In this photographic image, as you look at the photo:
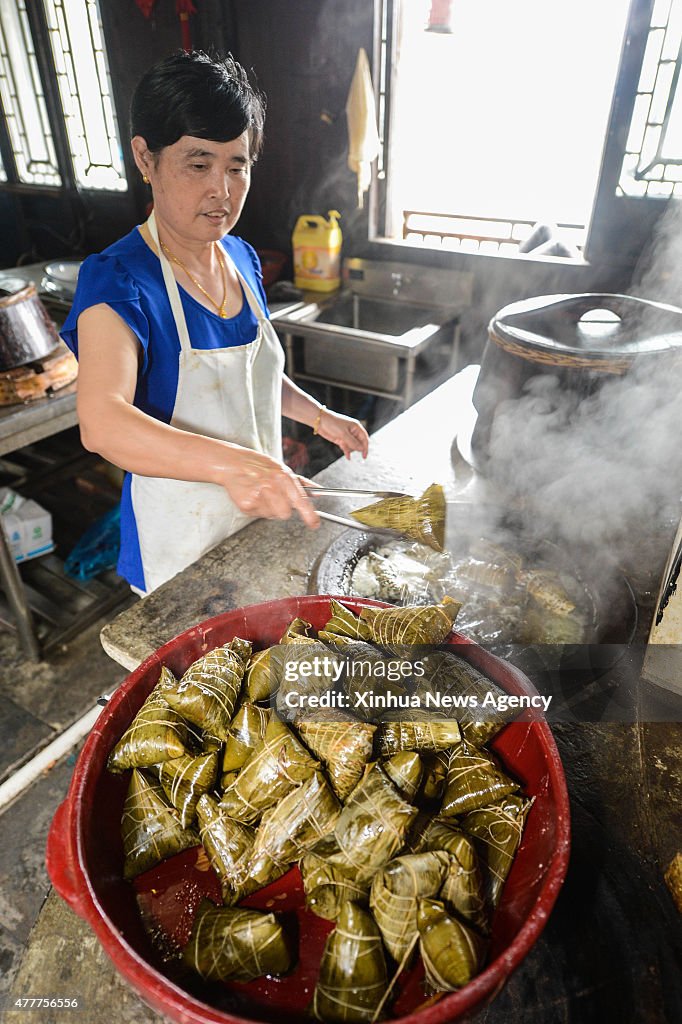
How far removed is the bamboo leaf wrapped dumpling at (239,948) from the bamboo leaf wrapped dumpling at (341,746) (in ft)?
0.77

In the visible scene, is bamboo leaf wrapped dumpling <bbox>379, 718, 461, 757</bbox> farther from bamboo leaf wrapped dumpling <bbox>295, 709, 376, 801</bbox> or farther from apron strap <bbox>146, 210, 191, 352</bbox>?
apron strap <bbox>146, 210, 191, 352</bbox>

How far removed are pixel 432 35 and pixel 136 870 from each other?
18.7 ft

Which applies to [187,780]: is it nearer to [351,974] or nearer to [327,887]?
[327,887]

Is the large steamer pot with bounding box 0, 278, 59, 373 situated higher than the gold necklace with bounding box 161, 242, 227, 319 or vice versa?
the gold necklace with bounding box 161, 242, 227, 319

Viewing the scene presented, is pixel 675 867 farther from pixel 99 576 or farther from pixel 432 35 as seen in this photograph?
pixel 432 35

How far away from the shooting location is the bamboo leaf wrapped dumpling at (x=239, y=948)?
3.17 ft

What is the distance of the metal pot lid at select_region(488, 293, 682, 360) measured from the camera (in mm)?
2254

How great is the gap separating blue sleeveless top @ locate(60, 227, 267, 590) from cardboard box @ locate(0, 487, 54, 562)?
2.39 meters

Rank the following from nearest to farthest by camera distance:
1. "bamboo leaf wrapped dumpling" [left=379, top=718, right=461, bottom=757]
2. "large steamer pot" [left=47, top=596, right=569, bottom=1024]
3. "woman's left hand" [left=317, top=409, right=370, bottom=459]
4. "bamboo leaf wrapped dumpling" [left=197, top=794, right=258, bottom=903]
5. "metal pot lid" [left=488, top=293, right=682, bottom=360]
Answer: "large steamer pot" [left=47, top=596, right=569, bottom=1024]
"bamboo leaf wrapped dumpling" [left=197, top=794, right=258, bottom=903]
"bamboo leaf wrapped dumpling" [left=379, top=718, right=461, bottom=757]
"metal pot lid" [left=488, top=293, right=682, bottom=360]
"woman's left hand" [left=317, top=409, right=370, bottom=459]

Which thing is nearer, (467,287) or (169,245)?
(169,245)

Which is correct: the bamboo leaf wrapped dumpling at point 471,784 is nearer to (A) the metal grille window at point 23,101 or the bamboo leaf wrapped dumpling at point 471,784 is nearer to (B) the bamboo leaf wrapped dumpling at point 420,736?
(B) the bamboo leaf wrapped dumpling at point 420,736

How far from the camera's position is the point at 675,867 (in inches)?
52.4

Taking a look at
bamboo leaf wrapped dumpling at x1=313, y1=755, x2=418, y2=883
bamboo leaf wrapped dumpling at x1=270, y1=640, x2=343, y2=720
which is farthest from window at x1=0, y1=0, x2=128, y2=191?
bamboo leaf wrapped dumpling at x1=313, y1=755, x2=418, y2=883

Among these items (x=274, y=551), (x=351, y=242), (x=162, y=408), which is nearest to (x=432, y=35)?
(x=351, y=242)
